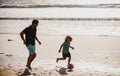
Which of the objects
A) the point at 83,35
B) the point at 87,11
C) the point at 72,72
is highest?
the point at 87,11

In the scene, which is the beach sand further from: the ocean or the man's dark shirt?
the ocean

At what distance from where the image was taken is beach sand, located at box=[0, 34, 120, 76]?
10383mm

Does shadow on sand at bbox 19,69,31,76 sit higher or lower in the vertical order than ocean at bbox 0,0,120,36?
lower

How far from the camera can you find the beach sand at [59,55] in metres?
10.4

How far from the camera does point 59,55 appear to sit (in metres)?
12.7

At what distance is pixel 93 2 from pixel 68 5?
2.74 m

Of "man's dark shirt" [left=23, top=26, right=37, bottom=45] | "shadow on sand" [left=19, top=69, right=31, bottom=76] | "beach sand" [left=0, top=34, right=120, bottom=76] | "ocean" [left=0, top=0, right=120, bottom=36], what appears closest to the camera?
"shadow on sand" [left=19, top=69, right=31, bottom=76]

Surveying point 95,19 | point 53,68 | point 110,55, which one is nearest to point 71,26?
point 95,19

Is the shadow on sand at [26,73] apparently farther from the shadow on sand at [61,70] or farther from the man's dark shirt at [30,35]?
the shadow on sand at [61,70]

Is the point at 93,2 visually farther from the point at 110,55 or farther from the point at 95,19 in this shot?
the point at 110,55

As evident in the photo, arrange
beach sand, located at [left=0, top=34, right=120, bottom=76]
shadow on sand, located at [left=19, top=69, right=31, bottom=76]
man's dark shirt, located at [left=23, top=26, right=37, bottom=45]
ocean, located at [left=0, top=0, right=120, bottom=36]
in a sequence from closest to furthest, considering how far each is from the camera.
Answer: shadow on sand, located at [left=19, top=69, right=31, bottom=76], man's dark shirt, located at [left=23, top=26, right=37, bottom=45], beach sand, located at [left=0, top=34, right=120, bottom=76], ocean, located at [left=0, top=0, right=120, bottom=36]

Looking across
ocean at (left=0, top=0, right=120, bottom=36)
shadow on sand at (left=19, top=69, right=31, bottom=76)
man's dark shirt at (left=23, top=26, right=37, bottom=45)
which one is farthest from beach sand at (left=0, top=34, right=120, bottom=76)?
ocean at (left=0, top=0, right=120, bottom=36)

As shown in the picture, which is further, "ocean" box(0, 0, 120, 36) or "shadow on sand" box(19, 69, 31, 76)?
"ocean" box(0, 0, 120, 36)

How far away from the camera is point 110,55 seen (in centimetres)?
1250
